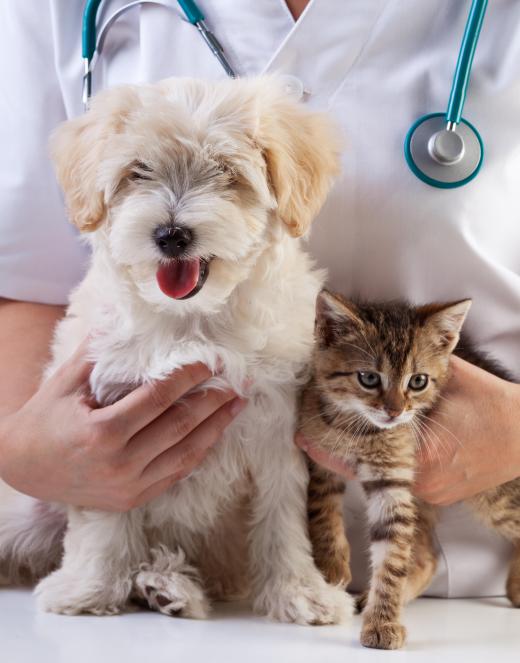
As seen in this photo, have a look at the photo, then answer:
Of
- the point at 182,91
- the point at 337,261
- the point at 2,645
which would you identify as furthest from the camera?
the point at 337,261

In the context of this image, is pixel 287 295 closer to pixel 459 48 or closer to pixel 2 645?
pixel 459 48

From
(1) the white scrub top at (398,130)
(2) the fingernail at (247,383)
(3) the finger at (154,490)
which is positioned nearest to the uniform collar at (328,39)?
(1) the white scrub top at (398,130)

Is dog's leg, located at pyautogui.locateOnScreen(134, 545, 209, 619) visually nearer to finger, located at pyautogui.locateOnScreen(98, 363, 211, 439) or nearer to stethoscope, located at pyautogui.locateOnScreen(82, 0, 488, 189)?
finger, located at pyautogui.locateOnScreen(98, 363, 211, 439)

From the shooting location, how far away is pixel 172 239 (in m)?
1.33

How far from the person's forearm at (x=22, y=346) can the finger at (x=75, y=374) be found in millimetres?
287

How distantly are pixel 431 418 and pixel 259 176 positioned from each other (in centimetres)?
55

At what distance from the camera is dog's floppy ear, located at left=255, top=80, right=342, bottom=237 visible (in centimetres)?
141

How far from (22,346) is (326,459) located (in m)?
0.76

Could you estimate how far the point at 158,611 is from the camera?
1.56 m

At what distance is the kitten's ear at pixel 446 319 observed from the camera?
1.53 metres

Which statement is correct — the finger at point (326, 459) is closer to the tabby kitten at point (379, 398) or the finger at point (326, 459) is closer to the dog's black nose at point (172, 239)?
the tabby kitten at point (379, 398)

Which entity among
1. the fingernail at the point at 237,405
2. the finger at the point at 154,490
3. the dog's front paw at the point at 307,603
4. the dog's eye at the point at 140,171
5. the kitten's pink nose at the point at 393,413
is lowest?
the dog's front paw at the point at 307,603

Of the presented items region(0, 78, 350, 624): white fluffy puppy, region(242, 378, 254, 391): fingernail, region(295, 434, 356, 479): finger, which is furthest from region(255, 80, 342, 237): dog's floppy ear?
region(295, 434, 356, 479): finger

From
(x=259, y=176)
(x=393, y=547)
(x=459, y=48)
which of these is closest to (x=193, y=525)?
(x=393, y=547)
